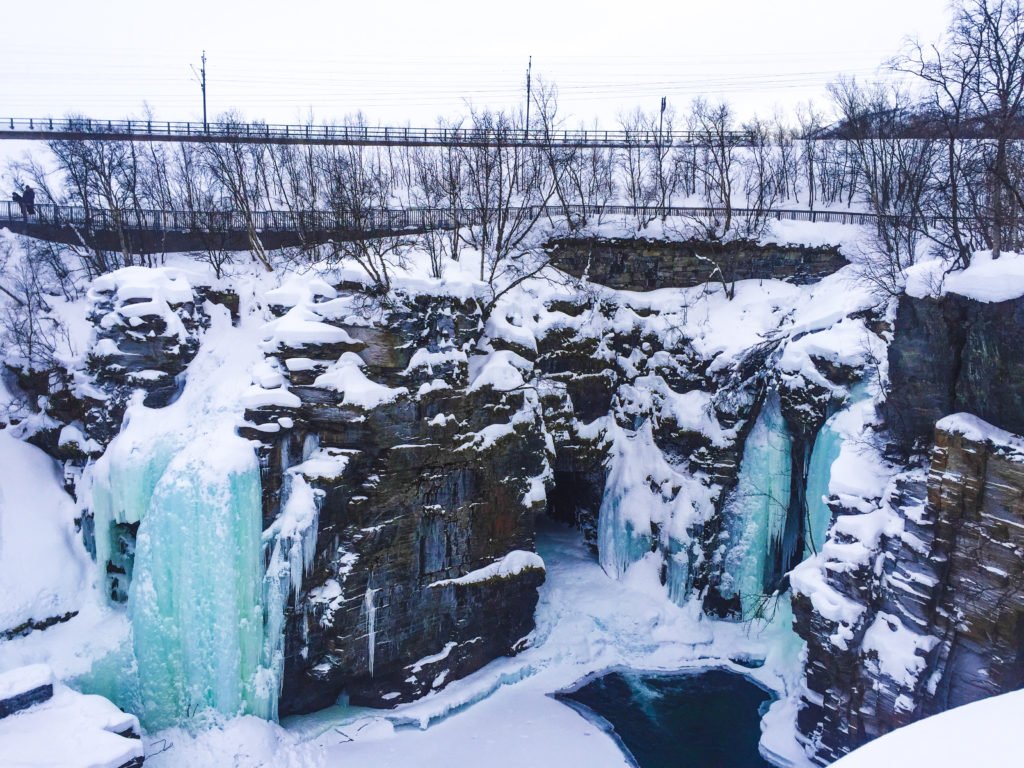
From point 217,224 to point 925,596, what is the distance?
1955 cm

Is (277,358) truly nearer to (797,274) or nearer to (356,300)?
(356,300)

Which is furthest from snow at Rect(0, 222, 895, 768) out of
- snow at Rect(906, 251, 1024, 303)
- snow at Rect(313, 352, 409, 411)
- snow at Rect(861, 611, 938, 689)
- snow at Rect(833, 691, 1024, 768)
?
snow at Rect(833, 691, 1024, 768)

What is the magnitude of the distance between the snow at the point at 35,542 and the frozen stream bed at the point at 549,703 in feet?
11.7

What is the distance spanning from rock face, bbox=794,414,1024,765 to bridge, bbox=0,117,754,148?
15.0m

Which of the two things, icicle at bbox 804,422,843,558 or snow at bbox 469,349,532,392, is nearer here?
icicle at bbox 804,422,843,558

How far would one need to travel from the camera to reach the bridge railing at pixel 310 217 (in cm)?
1978

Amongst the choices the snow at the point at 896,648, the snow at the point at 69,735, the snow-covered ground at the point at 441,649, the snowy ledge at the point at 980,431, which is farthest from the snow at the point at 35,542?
the snowy ledge at the point at 980,431

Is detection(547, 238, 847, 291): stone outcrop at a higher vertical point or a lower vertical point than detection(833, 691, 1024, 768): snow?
higher

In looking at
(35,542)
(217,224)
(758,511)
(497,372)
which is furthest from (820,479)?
(217,224)

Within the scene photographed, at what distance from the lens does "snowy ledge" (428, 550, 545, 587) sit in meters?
14.3

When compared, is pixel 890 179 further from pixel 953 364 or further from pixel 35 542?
pixel 35 542

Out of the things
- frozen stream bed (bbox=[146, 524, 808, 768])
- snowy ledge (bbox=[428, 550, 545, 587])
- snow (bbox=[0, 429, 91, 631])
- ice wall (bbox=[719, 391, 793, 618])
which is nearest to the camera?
frozen stream bed (bbox=[146, 524, 808, 768])

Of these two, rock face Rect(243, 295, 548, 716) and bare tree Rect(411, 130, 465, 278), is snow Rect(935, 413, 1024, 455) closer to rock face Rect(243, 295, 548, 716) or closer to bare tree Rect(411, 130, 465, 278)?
rock face Rect(243, 295, 548, 716)

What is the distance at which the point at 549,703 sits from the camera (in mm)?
13602
